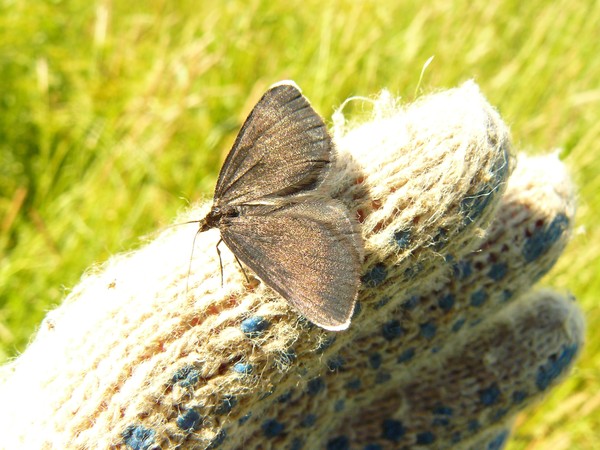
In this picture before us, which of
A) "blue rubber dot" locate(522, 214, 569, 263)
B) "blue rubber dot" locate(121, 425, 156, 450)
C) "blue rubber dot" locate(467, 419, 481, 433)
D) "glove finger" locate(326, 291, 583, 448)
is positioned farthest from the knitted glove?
"blue rubber dot" locate(467, 419, 481, 433)

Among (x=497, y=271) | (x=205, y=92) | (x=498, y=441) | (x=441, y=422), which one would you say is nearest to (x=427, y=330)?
(x=497, y=271)

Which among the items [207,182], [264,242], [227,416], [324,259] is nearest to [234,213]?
[264,242]

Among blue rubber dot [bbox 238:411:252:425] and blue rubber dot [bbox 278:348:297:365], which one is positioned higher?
blue rubber dot [bbox 278:348:297:365]

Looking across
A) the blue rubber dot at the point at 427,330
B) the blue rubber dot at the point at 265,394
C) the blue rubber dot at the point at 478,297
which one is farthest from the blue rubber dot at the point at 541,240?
the blue rubber dot at the point at 265,394

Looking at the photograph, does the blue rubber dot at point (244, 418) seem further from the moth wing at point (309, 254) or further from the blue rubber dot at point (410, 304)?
the blue rubber dot at point (410, 304)

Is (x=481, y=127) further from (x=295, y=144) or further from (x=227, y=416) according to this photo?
(x=227, y=416)

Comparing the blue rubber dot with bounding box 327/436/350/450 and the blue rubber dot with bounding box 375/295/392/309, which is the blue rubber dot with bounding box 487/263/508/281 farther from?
the blue rubber dot with bounding box 327/436/350/450
